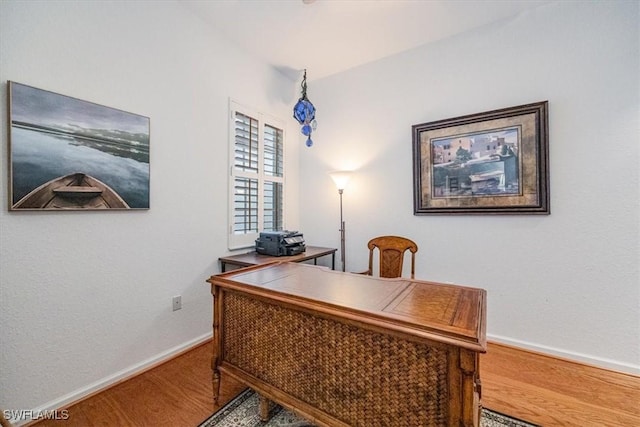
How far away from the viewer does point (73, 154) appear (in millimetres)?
1661

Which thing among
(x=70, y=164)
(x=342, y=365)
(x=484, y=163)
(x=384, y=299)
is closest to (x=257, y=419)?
(x=342, y=365)

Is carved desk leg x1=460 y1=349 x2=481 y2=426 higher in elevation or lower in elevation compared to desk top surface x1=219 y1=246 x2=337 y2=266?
lower

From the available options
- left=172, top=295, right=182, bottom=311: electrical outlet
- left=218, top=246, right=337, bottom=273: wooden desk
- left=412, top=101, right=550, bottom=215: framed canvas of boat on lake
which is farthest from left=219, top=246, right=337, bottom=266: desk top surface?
left=412, top=101, right=550, bottom=215: framed canvas of boat on lake

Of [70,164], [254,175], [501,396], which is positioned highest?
[254,175]

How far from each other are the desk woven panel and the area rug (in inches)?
11.4

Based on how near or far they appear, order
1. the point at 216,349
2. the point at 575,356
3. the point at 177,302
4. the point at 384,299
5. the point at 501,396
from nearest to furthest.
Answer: the point at 384,299, the point at 216,349, the point at 501,396, the point at 575,356, the point at 177,302

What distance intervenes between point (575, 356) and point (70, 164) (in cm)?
380

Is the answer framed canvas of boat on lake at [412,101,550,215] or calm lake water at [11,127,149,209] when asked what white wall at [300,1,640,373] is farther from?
calm lake water at [11,127,149,209]

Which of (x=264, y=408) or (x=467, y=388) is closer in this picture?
(x=467, y=388)

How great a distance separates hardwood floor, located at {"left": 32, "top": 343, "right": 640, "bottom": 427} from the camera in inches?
60.9

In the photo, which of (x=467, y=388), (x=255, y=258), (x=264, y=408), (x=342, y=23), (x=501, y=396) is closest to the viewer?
(x=467, y=388)

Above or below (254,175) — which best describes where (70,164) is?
below

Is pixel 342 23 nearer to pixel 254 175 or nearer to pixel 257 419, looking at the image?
pixel 254 175

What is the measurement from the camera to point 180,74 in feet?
7.48
